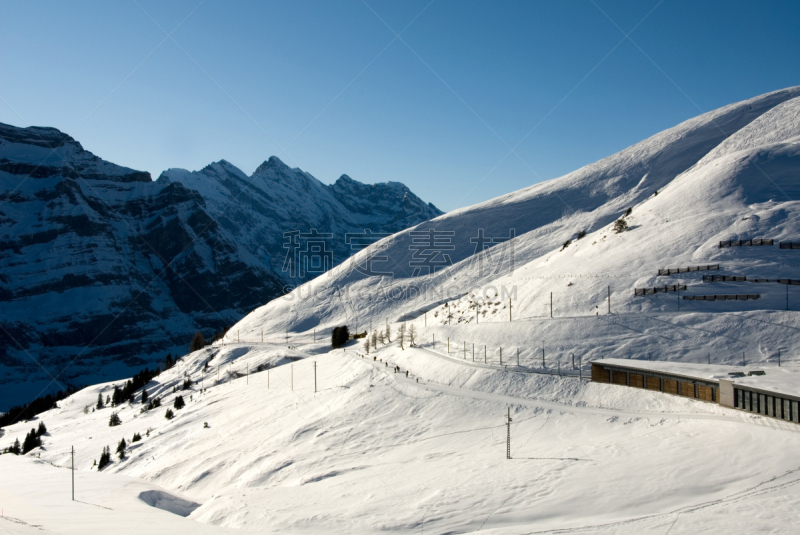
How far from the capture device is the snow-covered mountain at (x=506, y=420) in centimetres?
3094

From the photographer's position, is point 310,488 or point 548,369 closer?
point 310,488

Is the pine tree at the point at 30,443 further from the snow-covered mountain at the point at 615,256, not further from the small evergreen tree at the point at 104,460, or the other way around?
the snow-covered mountain at the point at 615,256

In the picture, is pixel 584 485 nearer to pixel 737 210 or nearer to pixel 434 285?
pixel 737 210

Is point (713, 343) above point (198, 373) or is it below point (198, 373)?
above

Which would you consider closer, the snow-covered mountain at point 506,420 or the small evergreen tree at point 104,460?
the snow-covered mountain at point 506,420

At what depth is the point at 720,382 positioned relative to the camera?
41.8 m

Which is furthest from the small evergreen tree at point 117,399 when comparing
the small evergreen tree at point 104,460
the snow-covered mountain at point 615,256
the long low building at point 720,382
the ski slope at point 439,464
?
the long low building at point 720,382

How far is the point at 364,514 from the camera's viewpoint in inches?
1309

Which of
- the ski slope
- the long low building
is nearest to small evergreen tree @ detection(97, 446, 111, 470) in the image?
the ski slope

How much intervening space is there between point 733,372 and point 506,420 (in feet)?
59.3

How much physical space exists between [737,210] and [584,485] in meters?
71.2

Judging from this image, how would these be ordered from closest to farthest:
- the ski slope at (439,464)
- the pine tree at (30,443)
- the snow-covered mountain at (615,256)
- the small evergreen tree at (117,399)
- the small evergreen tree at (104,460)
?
1. the ski slope at (439,464)
2. the snow-covered mountain at (615,256)
3. the small evergreen tree at (104,460)
4. the pine tree at (30,443)
5. the small evergreen tree at (117,399)

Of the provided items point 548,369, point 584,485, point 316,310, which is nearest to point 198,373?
point 316,310

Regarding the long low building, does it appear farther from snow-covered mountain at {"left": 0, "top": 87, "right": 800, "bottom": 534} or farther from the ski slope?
the ski slope
